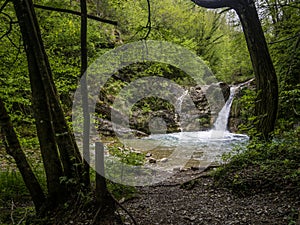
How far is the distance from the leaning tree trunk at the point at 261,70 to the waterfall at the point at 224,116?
29.6 feet

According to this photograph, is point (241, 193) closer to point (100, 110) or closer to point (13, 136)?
point (13, 136)

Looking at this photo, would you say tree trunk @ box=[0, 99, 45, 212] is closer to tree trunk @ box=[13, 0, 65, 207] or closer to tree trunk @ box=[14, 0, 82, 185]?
tree trunk @ box=[13, 0, 65, 207]

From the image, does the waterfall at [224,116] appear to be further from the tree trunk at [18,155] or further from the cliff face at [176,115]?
the tree trunk at [18,155]

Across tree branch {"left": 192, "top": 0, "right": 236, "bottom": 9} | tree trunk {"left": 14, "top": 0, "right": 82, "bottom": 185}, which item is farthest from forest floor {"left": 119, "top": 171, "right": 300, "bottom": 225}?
tree branch {"left": 192, "top": 0, "right": 236, "bottom": 9}

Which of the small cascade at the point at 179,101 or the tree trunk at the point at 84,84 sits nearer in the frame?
the tree trunk at the point at 84,84

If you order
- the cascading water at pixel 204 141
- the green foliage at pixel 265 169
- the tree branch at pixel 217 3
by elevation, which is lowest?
the cascading water at pixel 204 141

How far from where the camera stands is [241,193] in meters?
3.29

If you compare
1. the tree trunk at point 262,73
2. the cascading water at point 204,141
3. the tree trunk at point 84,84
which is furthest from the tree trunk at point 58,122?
the cascading water at point 204,141

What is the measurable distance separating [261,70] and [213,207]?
2874 millimetres

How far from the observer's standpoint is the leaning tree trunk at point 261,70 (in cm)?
447

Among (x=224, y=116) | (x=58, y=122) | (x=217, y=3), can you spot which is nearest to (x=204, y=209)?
(x=58, y=122)

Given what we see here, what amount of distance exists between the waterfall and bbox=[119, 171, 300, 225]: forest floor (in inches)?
390

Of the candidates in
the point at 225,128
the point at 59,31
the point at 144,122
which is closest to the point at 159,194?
the point at 59,31

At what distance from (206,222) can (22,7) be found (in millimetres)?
3051
